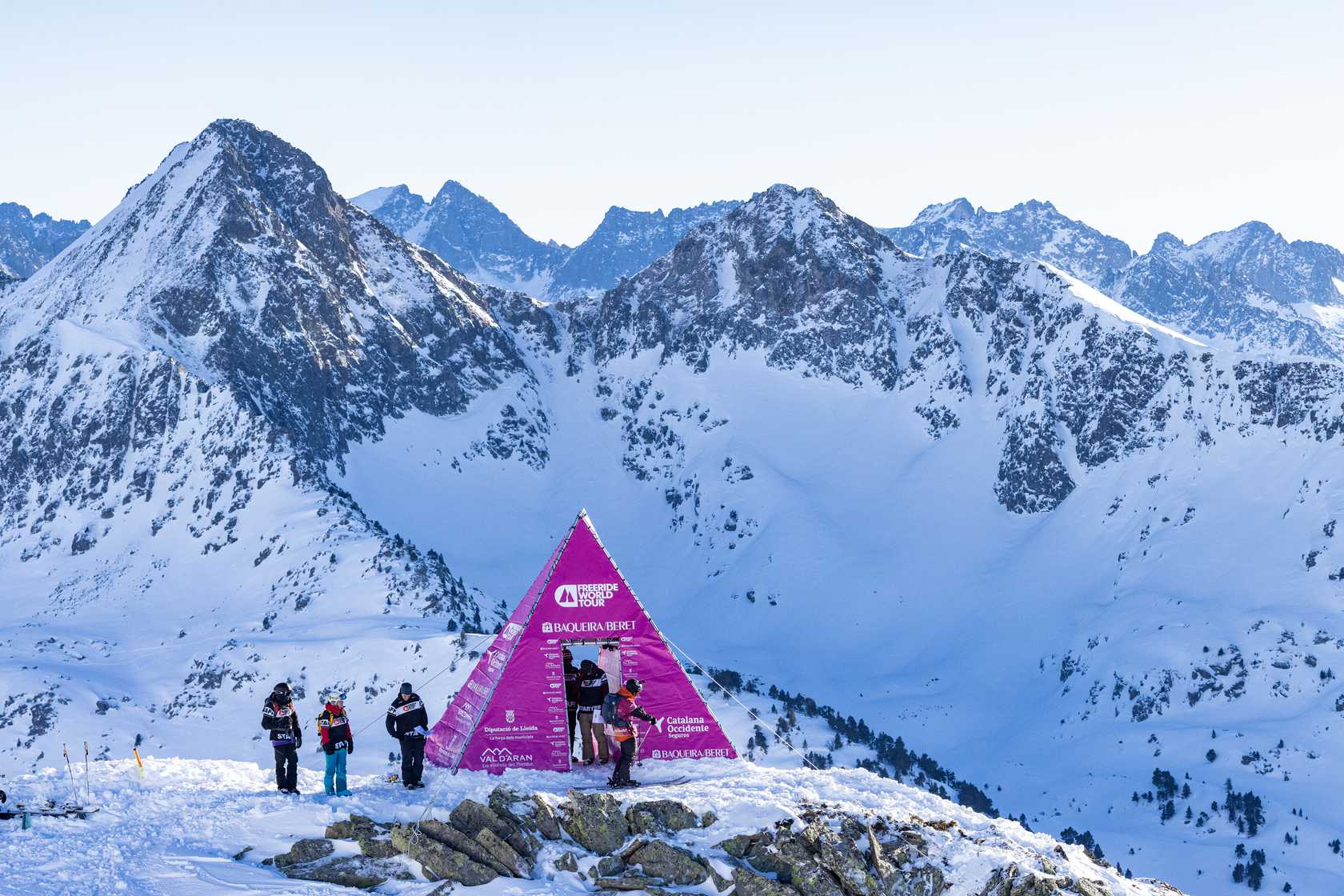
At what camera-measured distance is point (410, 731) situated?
100 feet

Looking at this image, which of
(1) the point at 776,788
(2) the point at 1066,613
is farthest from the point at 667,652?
(2) the point at 1066,613

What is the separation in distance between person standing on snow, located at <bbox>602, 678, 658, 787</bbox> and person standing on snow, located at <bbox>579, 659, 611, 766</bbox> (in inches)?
65.9

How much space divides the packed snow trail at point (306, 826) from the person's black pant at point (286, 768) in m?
0.65

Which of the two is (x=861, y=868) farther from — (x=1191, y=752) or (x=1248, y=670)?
(x=1248, y=670)

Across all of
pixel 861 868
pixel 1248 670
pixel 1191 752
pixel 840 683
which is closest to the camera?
pixel 861 868

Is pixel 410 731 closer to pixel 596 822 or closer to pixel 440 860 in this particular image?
pixel 440 860

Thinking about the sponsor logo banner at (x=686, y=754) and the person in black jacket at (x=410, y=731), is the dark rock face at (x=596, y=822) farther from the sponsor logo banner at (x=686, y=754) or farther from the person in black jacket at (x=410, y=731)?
the sponsor logo banner at (x=686, y=754)

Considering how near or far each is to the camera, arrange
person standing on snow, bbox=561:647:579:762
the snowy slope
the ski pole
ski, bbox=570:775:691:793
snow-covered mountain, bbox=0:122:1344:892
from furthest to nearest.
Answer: the snowy slope
snow-covered mountain, bbox=0:122:1344:892
person standing on snow, bbox=561:647:579:762
ski, bbox=570:775:691:793
the ski pole

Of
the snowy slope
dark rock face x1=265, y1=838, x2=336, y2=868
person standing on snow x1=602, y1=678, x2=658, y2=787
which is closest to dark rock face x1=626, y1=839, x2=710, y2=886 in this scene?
person standing on snow x1=602, y1=678, x2=658, y2=787

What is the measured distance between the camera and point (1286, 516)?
6826 inches

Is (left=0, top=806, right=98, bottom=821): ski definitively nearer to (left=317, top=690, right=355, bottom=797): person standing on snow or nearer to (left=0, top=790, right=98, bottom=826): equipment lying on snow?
(left=0, top=790, right=98, bottom=826): equipment lying on snow

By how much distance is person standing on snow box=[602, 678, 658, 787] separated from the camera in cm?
3031

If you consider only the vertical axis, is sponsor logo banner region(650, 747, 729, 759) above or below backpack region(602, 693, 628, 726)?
below

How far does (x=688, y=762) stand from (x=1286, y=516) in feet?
535
